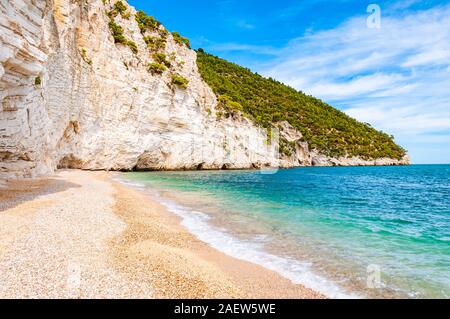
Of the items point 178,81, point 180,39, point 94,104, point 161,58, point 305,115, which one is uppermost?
point 180,39

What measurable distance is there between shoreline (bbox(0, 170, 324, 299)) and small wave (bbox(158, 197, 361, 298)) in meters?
0.29

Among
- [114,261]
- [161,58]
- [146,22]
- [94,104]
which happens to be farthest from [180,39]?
[114,261]

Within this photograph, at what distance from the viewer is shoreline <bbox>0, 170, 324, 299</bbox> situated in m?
5.17

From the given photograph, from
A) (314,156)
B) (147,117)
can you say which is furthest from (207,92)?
(314,156)

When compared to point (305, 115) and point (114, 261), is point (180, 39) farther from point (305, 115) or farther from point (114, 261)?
point (305, 115)

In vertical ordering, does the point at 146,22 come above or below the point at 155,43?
above

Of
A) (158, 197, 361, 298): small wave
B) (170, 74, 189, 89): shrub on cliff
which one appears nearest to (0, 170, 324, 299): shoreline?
(158, 197, 361, 298): small wave

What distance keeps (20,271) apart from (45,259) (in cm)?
64

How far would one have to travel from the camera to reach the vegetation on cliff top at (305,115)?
272ft

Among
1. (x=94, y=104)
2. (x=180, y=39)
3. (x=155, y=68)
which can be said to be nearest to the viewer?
(x=94, y=104)

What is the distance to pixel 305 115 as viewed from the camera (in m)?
91.4

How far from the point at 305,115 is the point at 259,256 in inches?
3464

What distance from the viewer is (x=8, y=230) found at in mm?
7582

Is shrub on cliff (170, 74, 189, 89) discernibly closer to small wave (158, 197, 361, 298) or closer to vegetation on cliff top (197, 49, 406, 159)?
small wave (158, 197, 361, 298)
